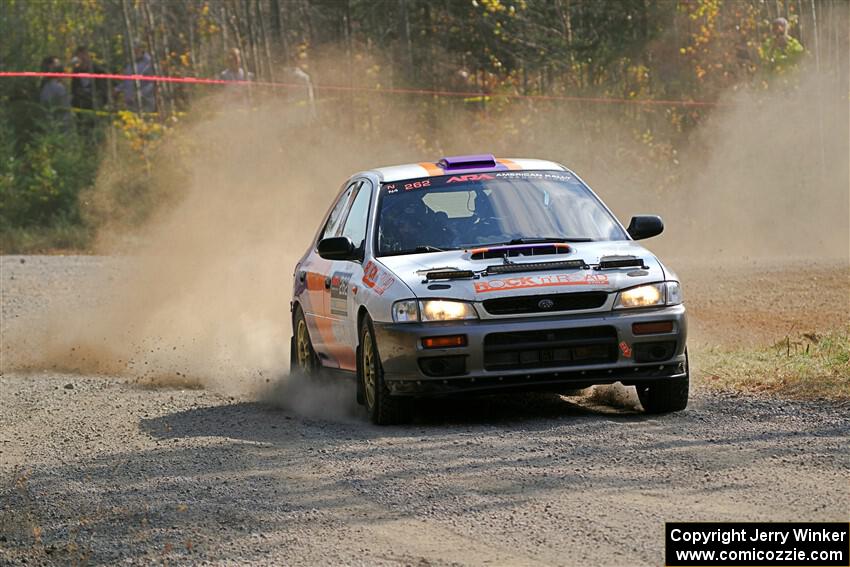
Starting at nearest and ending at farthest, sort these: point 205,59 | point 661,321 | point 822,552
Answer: point 822,552, point 661,321, point 205,59

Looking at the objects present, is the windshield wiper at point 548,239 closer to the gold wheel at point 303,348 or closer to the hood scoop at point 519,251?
the hood scoop at point 519,251

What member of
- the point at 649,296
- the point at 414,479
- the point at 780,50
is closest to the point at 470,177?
the point at 649,296

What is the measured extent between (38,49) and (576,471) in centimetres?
2778

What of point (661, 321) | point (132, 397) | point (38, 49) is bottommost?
point (132, 397)

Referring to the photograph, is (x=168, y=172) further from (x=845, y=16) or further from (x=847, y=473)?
(x=847, y=473)

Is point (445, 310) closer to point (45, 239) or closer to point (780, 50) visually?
point (45, 239)

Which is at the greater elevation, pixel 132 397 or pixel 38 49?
pixel 38 49

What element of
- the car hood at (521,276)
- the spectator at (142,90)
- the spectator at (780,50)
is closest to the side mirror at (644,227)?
the car hood at (521,276)

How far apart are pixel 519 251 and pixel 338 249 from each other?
125 centimetres

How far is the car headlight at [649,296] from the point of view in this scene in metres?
8.72

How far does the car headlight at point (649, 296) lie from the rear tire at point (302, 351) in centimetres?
274

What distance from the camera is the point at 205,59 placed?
41594mm

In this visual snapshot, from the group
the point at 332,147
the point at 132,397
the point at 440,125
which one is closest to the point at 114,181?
the point at 332,147

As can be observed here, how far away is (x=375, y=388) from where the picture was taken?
8.96m
